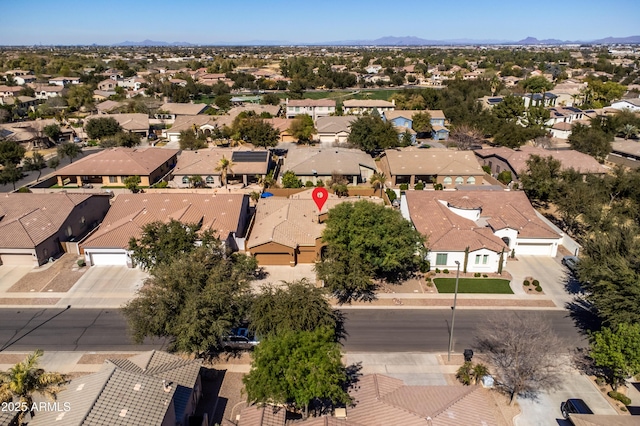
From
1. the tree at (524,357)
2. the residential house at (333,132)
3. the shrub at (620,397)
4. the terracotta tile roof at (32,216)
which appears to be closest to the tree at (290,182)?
the terracotta tile roof at (32,216)

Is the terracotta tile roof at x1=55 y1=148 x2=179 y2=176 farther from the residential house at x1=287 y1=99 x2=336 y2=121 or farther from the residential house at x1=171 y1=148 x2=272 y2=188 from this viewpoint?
the residential house at x1=287 y1=99 x2=336 y2=121

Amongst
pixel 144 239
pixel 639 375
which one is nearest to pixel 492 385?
pixel 639 375

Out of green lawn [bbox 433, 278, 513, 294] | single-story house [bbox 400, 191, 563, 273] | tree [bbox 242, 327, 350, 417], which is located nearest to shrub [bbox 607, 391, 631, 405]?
green lawn [bbox 433, 278, 513, 294]

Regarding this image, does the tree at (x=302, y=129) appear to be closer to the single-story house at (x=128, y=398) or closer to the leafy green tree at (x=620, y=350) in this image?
the single-story house at (x=128, y=398)

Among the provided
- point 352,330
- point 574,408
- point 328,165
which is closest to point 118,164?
point 328,165

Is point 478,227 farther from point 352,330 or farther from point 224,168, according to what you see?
point 224,168
